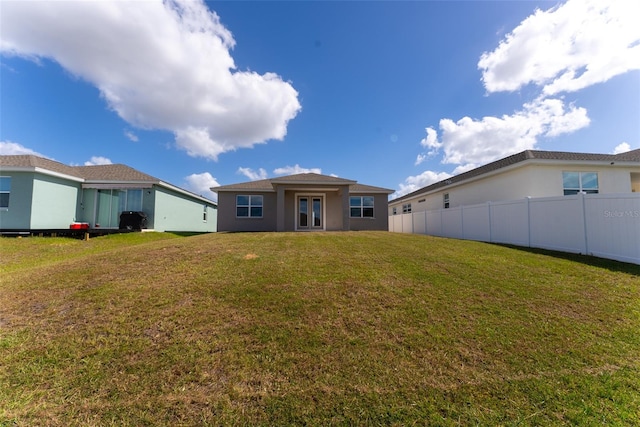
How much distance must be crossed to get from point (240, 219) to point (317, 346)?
15.6 meters

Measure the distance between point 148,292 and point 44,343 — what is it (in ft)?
5.13

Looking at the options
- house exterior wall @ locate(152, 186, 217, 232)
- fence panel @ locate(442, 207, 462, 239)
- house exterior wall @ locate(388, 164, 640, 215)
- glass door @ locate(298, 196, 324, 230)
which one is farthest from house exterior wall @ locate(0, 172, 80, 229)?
house exterior wall @ locate(388, 164, 640, 215)

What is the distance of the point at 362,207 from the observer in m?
19.9

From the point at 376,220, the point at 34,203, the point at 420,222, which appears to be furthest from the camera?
the point at 420,222

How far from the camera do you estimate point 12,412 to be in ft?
8.41

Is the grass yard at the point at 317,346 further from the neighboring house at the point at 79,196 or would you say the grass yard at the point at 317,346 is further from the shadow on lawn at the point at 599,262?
the neighboring house at the point at 79,196

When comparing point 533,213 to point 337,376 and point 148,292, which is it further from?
point 148,292

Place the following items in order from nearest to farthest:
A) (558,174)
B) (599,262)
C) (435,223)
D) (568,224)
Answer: (599,262), (568,224), (558,174), (435,223)

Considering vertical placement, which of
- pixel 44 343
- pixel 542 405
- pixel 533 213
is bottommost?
pixel 542 405

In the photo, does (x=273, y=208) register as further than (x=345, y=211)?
Yes

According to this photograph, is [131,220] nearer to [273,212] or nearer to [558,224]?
[273,212]

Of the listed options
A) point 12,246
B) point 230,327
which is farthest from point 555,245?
point 12,246

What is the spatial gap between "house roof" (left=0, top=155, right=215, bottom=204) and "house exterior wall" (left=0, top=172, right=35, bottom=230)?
0.51 m

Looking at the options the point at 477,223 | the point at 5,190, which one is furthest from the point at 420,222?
the point at 5,190
